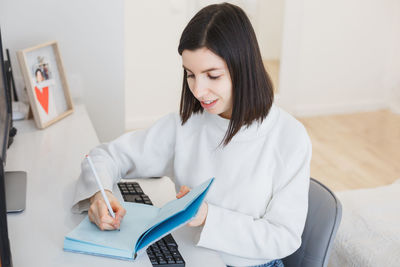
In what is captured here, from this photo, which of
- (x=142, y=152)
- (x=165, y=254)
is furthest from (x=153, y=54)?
(x=165, y=254)

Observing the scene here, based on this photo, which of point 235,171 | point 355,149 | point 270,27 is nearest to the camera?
point 235,171

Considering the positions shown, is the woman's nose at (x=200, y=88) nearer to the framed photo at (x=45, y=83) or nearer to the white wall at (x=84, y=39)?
the framed photo at (x=45, y=83)

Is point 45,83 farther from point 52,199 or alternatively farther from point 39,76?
point 52,199

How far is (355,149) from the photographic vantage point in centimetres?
A: 342

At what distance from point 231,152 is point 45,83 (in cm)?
85

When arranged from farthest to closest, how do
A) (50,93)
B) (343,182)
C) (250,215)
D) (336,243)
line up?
1. (343,182)
2. (50,93)
3. (336,243)
4. (250,215)

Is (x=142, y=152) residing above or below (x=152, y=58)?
above

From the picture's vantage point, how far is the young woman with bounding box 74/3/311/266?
1.12 m

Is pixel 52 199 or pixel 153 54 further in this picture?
pixel 153 54

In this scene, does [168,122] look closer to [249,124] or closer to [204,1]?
[249,124]

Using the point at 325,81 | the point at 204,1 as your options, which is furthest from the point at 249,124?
the point at 325,81

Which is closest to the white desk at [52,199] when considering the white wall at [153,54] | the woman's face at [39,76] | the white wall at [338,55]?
the woman's face at [39,76]

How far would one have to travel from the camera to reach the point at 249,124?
1219 mm

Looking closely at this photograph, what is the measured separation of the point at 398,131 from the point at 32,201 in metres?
3.11
